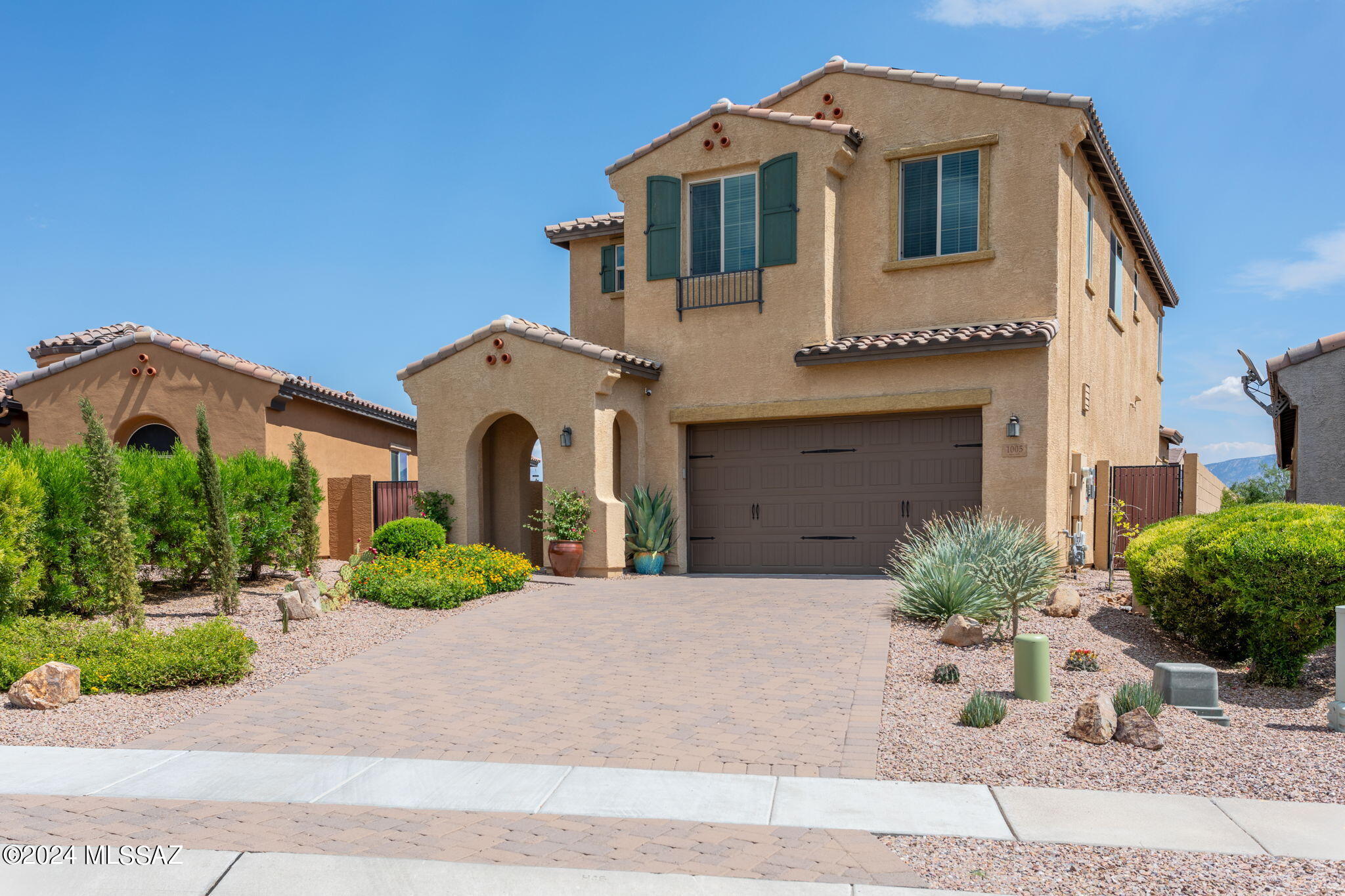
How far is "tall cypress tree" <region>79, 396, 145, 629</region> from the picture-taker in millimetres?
10008

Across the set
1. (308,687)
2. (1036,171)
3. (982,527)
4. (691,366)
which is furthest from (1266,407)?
(308,687)

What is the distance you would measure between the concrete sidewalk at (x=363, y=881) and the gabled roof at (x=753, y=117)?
1414cm

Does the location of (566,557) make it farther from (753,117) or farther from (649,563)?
(753,117)

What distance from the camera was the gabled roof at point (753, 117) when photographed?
16.3 metres

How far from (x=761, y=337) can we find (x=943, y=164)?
13.9ft

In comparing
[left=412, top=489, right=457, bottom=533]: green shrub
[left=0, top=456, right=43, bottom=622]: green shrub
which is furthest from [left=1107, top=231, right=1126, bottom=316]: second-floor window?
[left=0, top=456, right=43, bottom=622]: green shrub

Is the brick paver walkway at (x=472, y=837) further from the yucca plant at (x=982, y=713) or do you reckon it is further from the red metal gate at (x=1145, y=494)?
the red metal gate at (x=1145, y=494)

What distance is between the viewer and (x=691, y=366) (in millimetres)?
17391

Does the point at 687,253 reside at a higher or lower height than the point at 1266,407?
higher

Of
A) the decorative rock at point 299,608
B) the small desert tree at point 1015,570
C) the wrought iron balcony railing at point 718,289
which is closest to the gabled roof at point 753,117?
the wrought iron balcony railing at point 718,289

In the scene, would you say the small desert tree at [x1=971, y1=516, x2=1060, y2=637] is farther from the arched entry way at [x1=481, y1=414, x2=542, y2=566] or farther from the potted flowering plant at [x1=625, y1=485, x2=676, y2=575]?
the arched entry way at [x1=481, y1=414, x2=542, y2=566]

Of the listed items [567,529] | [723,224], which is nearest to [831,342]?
[723,224]

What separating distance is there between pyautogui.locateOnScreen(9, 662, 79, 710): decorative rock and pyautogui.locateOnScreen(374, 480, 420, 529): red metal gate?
11391 millimetres

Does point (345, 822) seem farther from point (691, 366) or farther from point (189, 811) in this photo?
point (691, 366)
